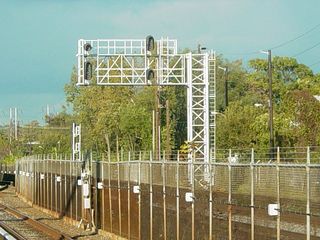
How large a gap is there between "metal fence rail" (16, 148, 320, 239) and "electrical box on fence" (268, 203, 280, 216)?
0.13 feet

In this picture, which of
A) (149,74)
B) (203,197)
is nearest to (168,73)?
(149,74)

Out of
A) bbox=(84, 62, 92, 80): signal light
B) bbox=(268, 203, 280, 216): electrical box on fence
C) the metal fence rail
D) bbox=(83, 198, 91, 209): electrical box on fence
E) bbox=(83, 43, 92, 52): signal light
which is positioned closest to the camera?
the metal fence rail

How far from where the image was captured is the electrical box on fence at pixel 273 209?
1573 centimetres

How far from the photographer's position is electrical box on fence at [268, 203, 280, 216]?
15727mm

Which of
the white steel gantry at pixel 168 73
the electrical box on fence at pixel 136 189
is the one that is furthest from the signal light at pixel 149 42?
the electrical box on fence at pixel 136 189

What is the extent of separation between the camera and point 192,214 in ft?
69.2

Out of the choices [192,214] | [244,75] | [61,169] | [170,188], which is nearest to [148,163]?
[170,188]

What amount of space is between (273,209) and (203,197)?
4.75 meters

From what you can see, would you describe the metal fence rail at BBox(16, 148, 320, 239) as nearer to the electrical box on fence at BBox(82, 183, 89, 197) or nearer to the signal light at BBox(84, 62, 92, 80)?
the electrical box on fence at BBox(82, 183, 89, 197)

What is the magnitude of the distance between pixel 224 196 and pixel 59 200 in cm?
2437

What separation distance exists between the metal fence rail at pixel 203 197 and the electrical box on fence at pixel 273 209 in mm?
39

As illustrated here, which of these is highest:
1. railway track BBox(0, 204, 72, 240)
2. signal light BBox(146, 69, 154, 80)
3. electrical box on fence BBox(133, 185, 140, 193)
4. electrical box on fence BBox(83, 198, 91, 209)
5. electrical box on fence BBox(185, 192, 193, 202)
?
signal light BBox(146, 69, 154, 80)

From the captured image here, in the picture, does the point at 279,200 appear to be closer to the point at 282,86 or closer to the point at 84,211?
the point at 84,211

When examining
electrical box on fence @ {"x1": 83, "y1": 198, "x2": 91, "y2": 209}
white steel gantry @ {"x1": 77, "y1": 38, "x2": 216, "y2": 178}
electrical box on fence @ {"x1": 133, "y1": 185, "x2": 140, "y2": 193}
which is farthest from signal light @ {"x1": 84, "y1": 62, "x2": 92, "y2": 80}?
electrical box on fence @ {"x1": 133, "y1": 185, "x2": 140, "y2": 193}
